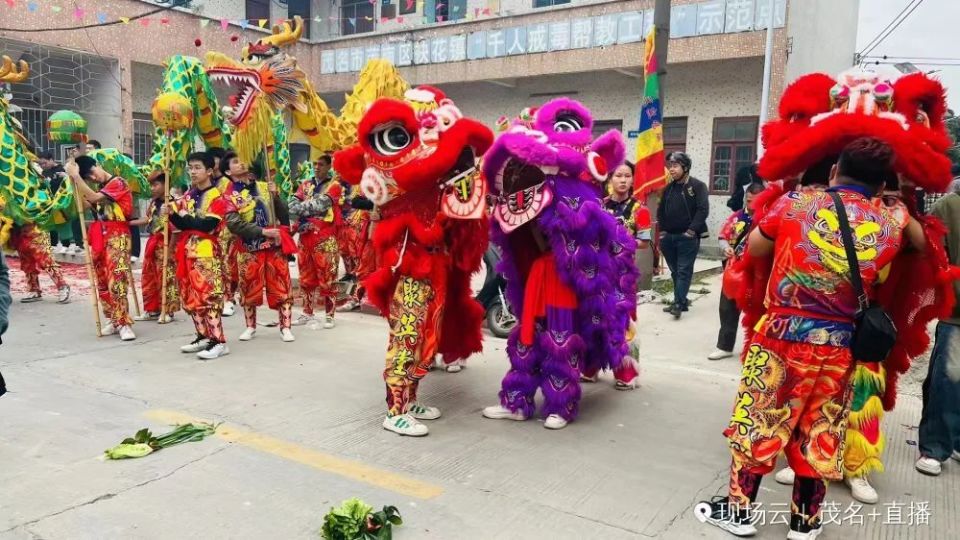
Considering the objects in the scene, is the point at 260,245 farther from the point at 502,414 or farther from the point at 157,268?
the point at 502,414

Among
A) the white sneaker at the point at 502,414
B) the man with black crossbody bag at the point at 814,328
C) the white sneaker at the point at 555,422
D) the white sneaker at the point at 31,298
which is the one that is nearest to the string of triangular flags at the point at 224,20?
the white sneaker at the point at 31,298

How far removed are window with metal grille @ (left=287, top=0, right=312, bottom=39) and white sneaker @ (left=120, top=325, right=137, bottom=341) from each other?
13910mm

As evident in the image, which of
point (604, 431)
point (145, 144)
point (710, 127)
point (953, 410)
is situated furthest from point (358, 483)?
point (145, 144)

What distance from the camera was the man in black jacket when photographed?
7.06m

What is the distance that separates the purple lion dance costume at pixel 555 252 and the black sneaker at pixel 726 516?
122 cm

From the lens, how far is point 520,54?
1484cm

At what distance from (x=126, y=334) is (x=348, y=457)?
3625mm

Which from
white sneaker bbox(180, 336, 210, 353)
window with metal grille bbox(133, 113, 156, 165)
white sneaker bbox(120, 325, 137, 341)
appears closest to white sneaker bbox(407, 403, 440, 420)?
white sneaker bbox(180, 336, 210, 353)

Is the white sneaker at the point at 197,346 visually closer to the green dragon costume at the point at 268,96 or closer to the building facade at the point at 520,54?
the green dragon costume at the point at 268,96

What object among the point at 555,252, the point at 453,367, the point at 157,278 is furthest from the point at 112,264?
the point at 555,252

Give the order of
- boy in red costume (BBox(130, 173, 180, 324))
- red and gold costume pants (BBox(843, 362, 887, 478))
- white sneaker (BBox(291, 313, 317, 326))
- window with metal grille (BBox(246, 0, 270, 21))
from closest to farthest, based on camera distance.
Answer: red and gold costume pants (BBox(843, 362, 887, 478)) → boy in red costume (BBox(130, 173, 180, 324)) → white sneaker (BBox(291, 313, 317, 326)) → window with metal grille (BBox(246, 0, 270, 21))

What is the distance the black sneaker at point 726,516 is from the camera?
115 inches

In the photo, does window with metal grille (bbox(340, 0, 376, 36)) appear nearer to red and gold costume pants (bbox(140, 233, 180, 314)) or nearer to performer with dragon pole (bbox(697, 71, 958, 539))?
red and gold costume pants (bbox(140, 233, 180, 314))

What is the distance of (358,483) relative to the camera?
11.1ft
